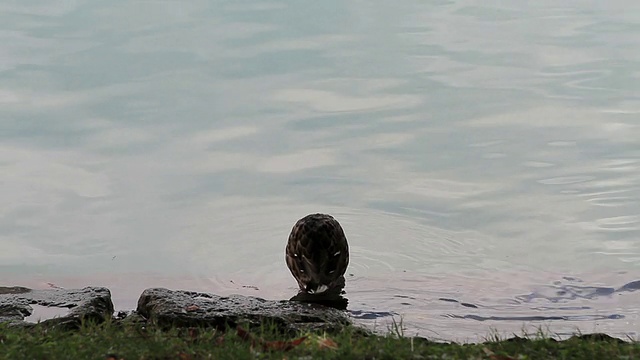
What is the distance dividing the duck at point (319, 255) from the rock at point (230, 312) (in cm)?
66

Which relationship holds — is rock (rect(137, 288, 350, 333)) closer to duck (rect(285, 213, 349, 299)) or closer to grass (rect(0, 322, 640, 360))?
duck (rect(285, 213, 349, 299))

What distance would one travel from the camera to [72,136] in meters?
11.7

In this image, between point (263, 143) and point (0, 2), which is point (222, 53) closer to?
point (263, 143)

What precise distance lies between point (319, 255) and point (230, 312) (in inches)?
59.6

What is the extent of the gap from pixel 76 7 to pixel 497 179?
32.6 ft

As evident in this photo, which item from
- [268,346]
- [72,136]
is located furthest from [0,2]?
[268,346]

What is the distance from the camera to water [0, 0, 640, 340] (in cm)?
880

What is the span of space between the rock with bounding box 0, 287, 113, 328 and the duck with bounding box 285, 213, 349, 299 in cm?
160

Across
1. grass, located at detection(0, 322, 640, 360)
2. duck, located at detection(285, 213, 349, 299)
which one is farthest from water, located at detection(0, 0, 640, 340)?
grass, located at detection(0, 322, 640, 360)

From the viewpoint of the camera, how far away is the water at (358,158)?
880 cm

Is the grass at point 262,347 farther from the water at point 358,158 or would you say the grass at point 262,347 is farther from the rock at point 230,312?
the water at point 358,158

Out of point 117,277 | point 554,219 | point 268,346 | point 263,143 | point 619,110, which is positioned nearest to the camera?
point 268,346

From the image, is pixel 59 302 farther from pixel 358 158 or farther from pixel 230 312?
pixel 358 158

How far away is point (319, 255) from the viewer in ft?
27.9
